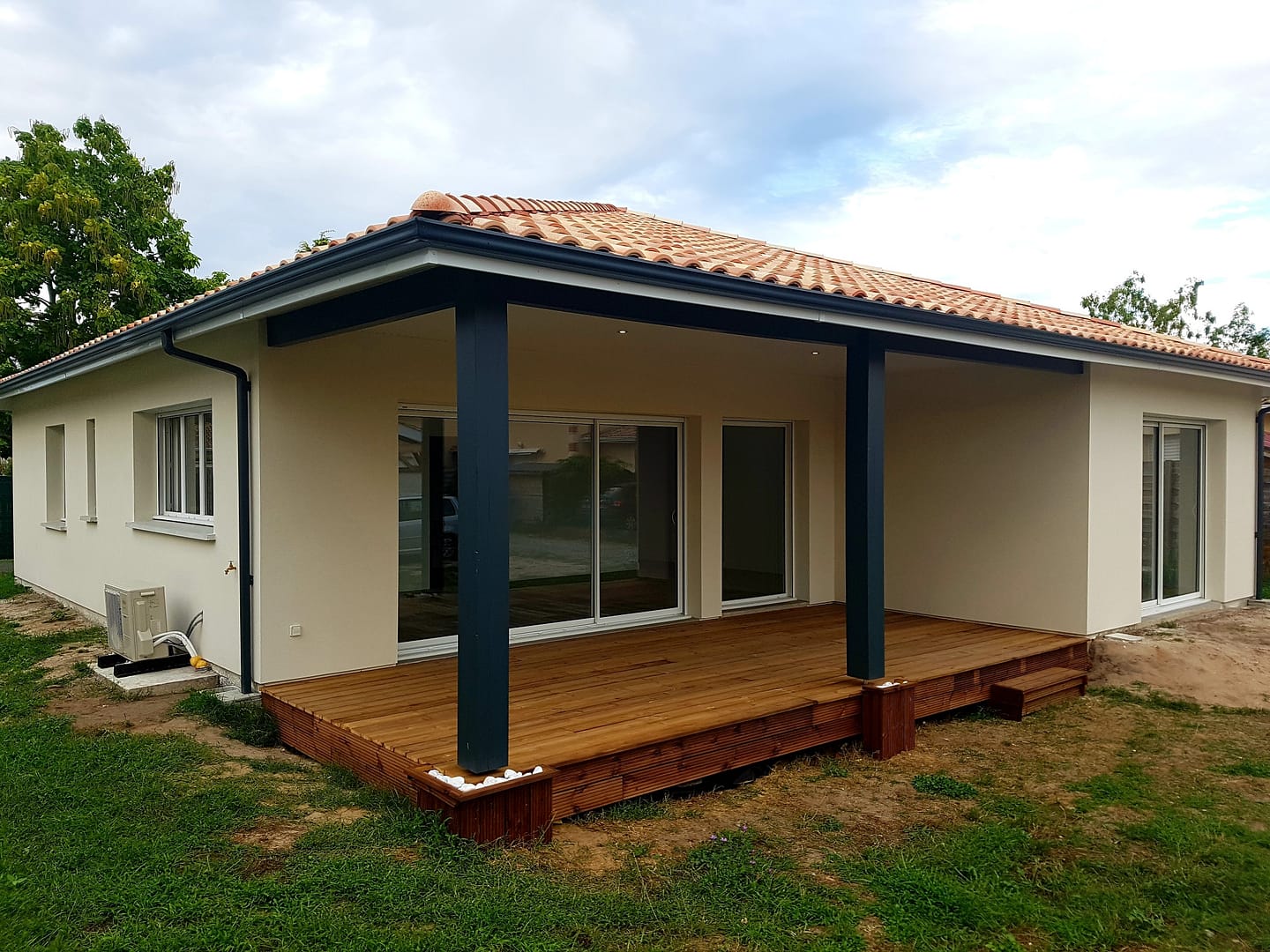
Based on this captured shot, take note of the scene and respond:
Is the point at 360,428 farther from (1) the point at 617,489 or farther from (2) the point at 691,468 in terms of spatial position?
(2) the point at 691,468

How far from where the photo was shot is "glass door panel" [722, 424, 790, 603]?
29.3ft

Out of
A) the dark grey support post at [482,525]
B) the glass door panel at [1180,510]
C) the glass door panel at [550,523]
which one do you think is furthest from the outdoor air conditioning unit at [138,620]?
the glass door panel at [1180,510]

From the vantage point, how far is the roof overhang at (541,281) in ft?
12.4

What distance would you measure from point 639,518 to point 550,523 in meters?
0.98

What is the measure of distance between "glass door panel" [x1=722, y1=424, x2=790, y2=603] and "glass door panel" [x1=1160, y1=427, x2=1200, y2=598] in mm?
3821

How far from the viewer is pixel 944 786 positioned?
5113 millimetres

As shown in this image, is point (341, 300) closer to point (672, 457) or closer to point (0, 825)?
point (0, 825)

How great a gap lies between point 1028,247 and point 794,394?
25710 millimetres

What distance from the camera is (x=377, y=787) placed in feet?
15.1

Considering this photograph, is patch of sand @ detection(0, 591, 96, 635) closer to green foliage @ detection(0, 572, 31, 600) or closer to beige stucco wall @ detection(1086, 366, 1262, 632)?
green foliage @ detection(0, 572, 31, 600)

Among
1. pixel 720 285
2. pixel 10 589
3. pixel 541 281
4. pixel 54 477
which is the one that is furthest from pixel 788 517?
pixel 10 589

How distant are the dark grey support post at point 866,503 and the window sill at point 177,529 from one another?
4511 mm

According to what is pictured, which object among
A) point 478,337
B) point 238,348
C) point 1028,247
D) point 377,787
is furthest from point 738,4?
point 1028,247

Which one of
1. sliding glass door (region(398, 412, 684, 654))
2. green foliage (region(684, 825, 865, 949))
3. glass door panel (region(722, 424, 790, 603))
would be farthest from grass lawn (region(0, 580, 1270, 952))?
glass door panel (region(722, 424, 790, 603))
